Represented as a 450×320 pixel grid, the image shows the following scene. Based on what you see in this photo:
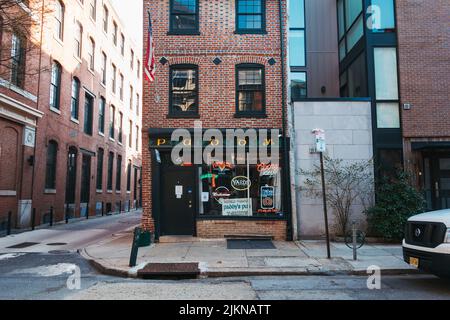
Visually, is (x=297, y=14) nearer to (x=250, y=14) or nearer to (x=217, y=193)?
(x=250, y=14)

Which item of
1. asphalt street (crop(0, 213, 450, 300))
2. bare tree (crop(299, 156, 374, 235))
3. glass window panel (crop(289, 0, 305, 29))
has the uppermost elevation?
glass window panel (crop(289, 0, 305, 29))

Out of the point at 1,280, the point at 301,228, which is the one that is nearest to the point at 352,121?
the point at 301,228

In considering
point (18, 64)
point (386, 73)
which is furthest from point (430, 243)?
point (18, 64)

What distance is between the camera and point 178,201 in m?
12.2

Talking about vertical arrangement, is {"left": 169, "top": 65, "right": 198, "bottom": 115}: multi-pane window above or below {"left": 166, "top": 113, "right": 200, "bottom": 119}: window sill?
above

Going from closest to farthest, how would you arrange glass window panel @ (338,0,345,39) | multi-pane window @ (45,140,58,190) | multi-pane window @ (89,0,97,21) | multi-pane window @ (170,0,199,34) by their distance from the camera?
multi-pane window @ (170,0,199,34)
glass window panel @ (338,0,345,39)
multi-pane window @ (45,140,58,190)
multi-pane window @ (89,0,97,21)

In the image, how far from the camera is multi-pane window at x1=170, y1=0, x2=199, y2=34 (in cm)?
1273

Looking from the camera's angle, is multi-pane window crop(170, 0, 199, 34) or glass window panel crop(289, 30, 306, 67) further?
glass window panel crop(289, 30, 306, 67)

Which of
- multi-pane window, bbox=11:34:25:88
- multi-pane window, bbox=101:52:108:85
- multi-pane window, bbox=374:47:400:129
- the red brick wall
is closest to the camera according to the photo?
multi-pane window, bbox=11:34:25:88

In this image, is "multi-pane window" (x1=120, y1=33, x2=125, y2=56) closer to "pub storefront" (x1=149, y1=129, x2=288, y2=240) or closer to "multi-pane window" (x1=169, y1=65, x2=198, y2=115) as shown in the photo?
"multi-pane window" (x1=169, y1=65, x2=198, y2=115)

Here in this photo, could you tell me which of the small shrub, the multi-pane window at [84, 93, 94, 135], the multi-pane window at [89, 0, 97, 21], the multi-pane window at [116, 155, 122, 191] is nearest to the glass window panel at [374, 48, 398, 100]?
the small shrub

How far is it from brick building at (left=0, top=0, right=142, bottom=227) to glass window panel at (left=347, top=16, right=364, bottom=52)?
33.4 ft
